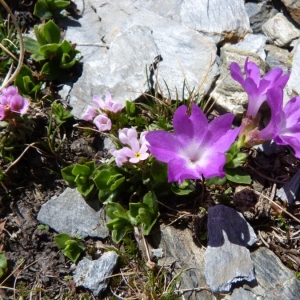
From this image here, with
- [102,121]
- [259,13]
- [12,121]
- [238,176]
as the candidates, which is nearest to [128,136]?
[102,121]

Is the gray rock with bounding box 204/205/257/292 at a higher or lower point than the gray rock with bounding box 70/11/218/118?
lower

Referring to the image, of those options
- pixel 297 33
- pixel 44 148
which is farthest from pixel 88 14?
pixel 297 33

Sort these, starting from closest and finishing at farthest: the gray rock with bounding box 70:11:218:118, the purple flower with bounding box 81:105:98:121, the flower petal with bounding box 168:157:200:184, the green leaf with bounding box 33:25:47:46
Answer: the flower petal with bounding box 168:157:200:184 → the purple flower with bounding box 81:105:98:121 → the gray rock with bounding box 70:11:218:118 → the green leaf with bounding box 33:25:47:46

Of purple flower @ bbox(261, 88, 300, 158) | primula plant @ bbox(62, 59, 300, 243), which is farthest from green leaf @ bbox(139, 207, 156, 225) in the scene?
purple flower @ bbox(261, 88, 300, 158)

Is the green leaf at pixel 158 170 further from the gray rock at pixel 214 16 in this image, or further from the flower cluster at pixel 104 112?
the gray rock at pixel 214 16

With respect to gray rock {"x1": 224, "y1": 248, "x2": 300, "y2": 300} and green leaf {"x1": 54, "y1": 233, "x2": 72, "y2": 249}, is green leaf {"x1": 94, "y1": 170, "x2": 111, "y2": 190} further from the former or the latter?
gray rock {"x1": 224, "y1": 248, "x2": 300, "y2": 300}

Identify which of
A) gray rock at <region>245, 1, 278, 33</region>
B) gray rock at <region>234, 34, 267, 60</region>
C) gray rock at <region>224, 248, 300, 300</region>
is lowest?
gray rock at <region>224, 248, 300, 300</region>

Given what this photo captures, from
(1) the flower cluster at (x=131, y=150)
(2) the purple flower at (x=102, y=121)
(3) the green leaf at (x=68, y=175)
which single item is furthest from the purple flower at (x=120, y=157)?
(3) the green leaf at (x=68, y=175)
